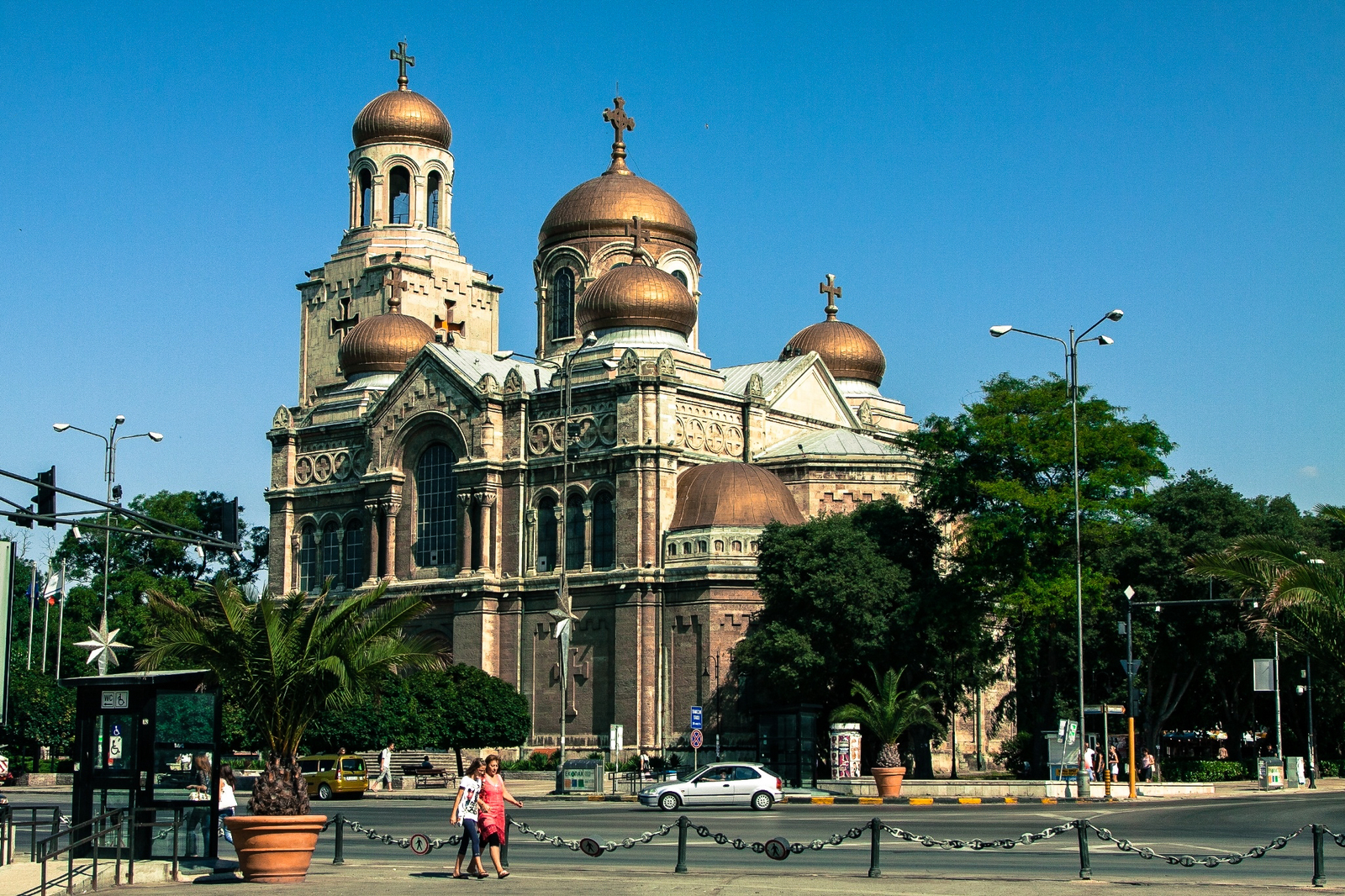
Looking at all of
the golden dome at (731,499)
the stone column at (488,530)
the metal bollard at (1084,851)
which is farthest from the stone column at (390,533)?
the metal bollard at (1084,851)

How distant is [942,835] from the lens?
3019cm

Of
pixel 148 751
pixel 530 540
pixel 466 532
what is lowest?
pixel 148 751

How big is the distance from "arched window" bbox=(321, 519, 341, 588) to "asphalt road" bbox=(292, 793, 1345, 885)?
1143 inches

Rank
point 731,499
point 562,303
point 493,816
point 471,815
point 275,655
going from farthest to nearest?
point 562,303
point 731,499
point 275,655
point 471,815
point 493,816

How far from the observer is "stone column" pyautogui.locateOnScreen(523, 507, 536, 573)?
6800 centimetres

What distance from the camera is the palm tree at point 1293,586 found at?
88.0 ft

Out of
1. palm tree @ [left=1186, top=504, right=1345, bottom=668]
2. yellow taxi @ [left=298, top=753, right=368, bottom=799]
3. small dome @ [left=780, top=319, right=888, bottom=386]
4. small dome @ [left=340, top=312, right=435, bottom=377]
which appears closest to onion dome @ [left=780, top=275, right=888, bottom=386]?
small dome @ [left=780, top=319, right=888, bottom=386]

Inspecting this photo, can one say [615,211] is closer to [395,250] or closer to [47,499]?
[395,250]

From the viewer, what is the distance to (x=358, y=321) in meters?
81.4

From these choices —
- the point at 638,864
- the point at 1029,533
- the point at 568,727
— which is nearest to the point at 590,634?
the point at 568,727

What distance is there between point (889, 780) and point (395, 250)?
44200 mm

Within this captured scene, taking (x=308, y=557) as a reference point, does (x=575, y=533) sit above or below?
above

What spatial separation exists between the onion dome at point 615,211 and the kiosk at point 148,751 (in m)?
53.0

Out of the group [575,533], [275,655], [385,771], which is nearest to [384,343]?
[575,533]
